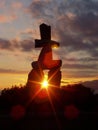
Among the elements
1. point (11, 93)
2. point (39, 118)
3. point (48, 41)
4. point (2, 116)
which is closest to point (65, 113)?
point (39, 118)

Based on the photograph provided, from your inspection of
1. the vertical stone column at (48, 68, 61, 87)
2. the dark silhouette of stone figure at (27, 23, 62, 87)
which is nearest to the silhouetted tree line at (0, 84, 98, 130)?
the vertical stone column at (48, 68, 61, 87)

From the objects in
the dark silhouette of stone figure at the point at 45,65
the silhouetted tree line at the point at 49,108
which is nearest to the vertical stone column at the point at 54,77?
the dark silhouette of stone figure at the point at 45,65

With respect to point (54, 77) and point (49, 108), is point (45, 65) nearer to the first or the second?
point (54, 77)

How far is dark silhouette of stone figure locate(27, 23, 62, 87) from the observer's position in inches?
811

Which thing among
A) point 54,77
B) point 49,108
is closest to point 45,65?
point 54,77

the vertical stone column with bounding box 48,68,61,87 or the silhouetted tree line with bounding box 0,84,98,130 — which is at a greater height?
the vertical stone column with bounding box 48,68,61,87

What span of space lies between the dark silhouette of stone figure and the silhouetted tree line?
1.67ft

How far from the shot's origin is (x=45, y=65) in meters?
20.6

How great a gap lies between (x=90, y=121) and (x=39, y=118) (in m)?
3.25

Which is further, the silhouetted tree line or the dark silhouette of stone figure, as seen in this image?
the dark silhouette of stone figure

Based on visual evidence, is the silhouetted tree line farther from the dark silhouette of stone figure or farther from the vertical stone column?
the dark silhouette of stone figure

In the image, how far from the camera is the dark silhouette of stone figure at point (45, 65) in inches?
811

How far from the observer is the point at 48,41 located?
21.0 meters

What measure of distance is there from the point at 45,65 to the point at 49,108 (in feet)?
10.4
